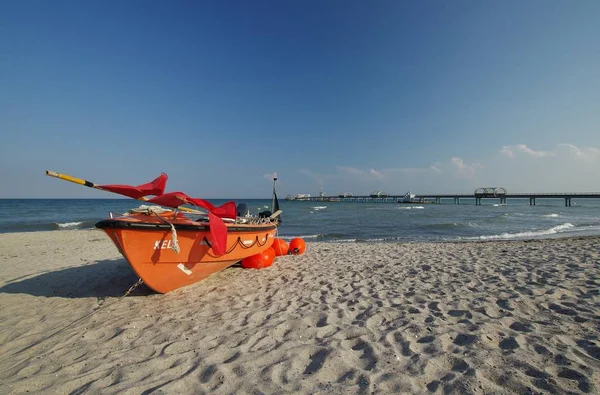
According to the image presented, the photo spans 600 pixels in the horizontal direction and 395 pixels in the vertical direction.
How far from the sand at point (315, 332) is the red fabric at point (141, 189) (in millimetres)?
1802

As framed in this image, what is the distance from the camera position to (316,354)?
2926mm

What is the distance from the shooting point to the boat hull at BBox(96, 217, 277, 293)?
4250 millimetres

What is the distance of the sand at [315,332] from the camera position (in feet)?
8.23

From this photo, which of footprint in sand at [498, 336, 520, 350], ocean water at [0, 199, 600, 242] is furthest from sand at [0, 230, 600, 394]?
ocean water at [0, 199, 600, 242]

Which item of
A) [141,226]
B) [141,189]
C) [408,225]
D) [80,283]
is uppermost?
[141,189]

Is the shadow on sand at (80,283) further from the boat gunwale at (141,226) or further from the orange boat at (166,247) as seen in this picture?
the boat gunwale at (141,226)

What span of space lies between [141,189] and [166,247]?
1001 mm

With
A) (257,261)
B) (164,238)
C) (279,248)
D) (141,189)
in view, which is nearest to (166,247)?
(164,238)

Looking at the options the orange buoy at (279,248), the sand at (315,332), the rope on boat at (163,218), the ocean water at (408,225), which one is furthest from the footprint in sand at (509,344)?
the ocean water at (408,225)

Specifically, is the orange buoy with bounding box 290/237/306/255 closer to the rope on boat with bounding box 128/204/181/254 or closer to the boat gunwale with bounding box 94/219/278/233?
the boat gunwale with bounding box 94/219/278/233

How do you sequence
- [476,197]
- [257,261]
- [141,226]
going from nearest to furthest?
[141,226] → [257,261] → [476,197]

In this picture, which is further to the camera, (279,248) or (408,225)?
(408,225)

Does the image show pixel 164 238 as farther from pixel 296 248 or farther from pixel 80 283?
pixel 296 248

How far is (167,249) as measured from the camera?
463 centimetres
